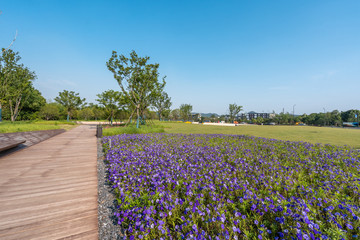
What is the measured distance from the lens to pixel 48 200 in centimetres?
311

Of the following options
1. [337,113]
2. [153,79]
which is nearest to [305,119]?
[337,113]

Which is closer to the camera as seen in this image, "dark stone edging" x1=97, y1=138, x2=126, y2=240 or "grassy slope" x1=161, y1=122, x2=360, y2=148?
"dark stone edging" x1=97, y1=138, x2=126, y2=240

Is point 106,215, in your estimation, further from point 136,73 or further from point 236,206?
point 136,73

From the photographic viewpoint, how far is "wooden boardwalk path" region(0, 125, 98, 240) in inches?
91.0

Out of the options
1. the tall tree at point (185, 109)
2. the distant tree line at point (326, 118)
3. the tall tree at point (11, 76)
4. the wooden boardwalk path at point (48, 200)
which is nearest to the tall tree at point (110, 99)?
the tall tree at point (11, 76)

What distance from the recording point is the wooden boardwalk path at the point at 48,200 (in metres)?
2.31

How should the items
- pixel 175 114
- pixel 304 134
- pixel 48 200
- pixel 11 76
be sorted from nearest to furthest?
pixel 48 200 → pixel 304 134 → pixel 11 76 → pixel 175 114

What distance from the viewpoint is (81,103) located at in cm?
3769

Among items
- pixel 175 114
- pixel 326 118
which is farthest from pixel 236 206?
pixel 326 118

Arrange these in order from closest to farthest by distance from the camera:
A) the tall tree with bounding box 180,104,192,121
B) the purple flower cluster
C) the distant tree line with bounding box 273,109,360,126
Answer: the purple flower cluster
the distant tree line with bounding box 273,109,360,126
the tall tree with bounding box 180,104,192,121

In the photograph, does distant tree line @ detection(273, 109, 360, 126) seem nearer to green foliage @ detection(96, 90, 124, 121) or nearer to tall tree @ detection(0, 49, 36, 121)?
green foliage @ detection(96, 90, 124, 121)

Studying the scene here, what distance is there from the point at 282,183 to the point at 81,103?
45.4 m

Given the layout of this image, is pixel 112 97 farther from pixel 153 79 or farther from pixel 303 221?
pixel 303 221

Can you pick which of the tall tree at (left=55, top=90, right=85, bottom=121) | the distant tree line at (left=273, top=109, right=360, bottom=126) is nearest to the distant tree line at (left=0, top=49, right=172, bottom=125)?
the tall tree at (left=55, top=90, right=85, bottom=121)
